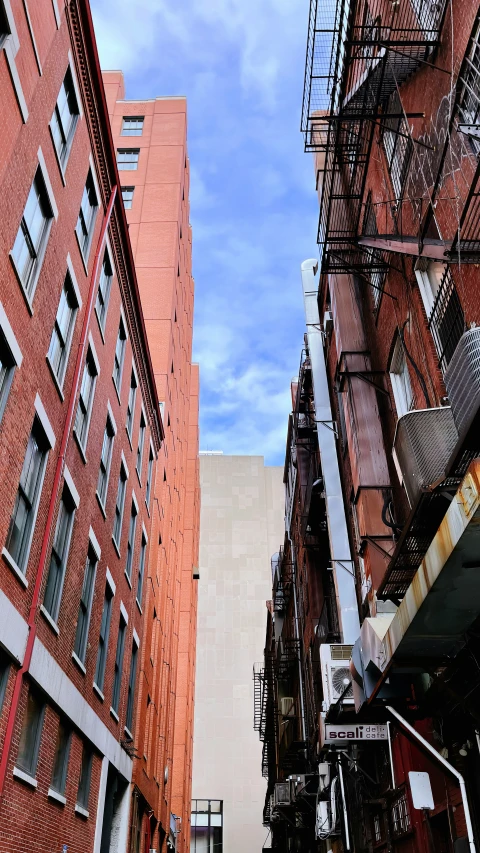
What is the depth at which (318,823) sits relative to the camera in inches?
647

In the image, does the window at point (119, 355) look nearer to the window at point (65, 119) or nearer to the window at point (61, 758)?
the window at point (65, 119)

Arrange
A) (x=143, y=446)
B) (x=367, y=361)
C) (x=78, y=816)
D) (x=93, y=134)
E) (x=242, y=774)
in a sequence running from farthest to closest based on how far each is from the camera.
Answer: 1. (x=242, y=774)
2. (x=143, y=446)
3. (x=93, y=134)
4. (x=367, y=361)
5. (x=78, y=816)

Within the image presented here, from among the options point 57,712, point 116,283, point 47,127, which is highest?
point 116,283

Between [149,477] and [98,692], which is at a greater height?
[149,477]

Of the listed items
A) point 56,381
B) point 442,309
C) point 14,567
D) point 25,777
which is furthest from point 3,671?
point 442,309

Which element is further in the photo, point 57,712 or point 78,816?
point 78,816

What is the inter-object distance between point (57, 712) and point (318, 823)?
757 cm

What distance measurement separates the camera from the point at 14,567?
10703mm

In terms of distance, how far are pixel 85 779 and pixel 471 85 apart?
51.0 feet

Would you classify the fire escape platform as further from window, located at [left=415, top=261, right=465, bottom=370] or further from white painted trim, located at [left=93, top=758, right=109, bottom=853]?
white painted trim, located at [left=93, top=758, right=109, bottom=853]

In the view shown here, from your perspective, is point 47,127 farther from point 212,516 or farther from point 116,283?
point 212,516

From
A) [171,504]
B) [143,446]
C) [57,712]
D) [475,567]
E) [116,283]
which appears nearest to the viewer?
[475,567]

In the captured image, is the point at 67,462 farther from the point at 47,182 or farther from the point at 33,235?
the point at 47,182


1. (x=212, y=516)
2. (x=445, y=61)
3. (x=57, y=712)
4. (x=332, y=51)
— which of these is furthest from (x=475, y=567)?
(x=212, y=516)
